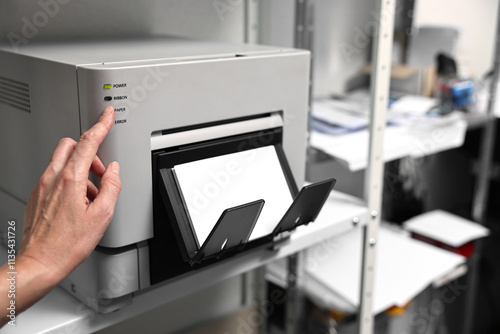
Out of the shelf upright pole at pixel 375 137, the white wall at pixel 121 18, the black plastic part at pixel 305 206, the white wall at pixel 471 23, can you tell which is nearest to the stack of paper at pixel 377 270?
the shelf upright pole at pixel 375 137

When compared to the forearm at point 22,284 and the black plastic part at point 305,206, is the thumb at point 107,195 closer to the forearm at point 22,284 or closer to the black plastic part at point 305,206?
the forearm at point 22,284

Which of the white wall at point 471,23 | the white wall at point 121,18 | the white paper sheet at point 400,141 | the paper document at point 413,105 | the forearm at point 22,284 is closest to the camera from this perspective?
the forearm at point 22,284

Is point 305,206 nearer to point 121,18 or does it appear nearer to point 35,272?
point 35,272

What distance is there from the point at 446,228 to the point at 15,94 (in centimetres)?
142

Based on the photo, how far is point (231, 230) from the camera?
0.69 m

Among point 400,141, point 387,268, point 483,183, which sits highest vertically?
point 400,141

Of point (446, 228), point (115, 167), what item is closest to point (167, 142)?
point (115, 167)

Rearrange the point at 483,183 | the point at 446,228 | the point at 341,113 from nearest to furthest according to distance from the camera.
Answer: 1. the point at 341,113
2. the point at 446,228
3. the point at 483,183

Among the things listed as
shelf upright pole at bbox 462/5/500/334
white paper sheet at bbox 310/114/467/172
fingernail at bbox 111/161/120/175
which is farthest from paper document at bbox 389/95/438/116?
fingernail at bbox 111/161/120/175

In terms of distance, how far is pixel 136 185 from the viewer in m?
0.68

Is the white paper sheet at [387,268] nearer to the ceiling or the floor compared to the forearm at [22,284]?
nearer to the floor

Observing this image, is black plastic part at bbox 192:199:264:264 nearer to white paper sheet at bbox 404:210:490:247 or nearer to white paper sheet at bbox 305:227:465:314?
white paper sheet at bbox 305:227:465:314

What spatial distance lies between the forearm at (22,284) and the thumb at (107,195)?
8cm

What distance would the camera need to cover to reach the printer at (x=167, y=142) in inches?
26.1
